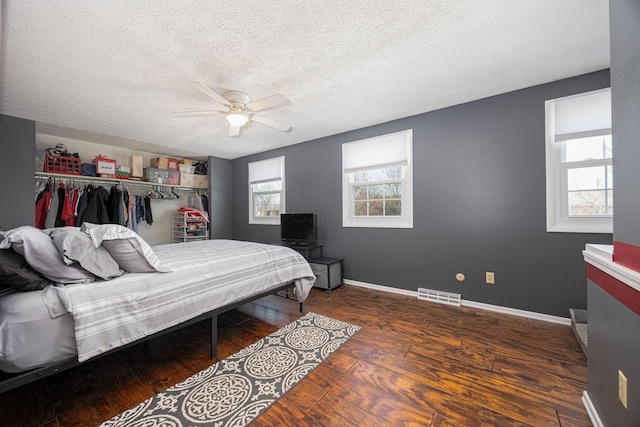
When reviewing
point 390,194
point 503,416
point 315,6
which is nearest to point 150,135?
point 315,6

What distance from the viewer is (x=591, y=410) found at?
4.28 ft

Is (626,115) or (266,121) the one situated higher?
(266,121)

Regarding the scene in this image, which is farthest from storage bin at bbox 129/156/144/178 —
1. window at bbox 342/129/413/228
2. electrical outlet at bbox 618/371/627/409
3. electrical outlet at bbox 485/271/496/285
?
electrical outlet at bbox 618/371/627/409

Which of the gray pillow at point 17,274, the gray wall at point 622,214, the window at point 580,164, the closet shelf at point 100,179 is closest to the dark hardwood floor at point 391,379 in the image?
the gray wall at point 622,214

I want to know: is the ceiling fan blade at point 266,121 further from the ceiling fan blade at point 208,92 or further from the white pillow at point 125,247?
the white pillow at point 125,247

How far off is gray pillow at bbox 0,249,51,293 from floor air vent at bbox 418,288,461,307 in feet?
11.3

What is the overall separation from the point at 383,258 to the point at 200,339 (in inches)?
97.4

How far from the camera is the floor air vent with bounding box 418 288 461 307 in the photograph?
2918 millimetres

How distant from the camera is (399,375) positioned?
167 centimetres

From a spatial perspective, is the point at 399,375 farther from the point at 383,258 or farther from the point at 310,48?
the point at 310,48

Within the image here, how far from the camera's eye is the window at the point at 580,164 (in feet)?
7.37

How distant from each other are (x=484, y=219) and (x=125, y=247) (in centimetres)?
343

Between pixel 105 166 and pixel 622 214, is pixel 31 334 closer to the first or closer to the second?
pixel 622 214

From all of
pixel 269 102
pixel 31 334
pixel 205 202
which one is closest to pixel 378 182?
pixel 269 102
